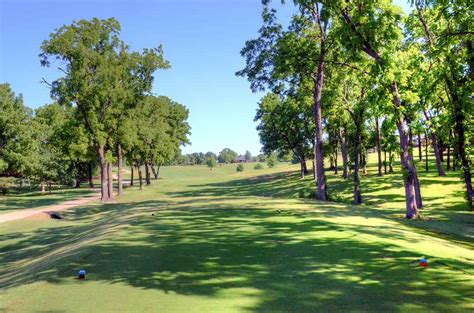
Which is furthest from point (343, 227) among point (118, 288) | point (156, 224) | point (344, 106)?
point (344, 106)

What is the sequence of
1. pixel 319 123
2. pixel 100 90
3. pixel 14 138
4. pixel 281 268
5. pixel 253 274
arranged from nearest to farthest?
pixel 253 274
pixel 281 268
pixel 319 123
pixel 100 90
pixel 14 138

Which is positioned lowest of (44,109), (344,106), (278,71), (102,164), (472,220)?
(472,220)

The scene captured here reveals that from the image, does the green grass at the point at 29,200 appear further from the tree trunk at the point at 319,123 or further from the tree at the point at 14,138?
the tree trunk at the point at 319,123

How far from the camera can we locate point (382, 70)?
19.6 m

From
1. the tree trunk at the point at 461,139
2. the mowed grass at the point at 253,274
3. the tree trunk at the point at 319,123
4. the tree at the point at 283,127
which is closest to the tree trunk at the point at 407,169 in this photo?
the tree trunk at the point at 461,139

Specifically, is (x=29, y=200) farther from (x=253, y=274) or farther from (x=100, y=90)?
(x=253, y=274)

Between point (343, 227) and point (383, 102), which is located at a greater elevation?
point (383, 102)

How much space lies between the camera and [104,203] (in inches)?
1636

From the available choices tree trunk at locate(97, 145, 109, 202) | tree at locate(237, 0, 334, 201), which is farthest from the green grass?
tree at locate(237, 0, 334, 201)

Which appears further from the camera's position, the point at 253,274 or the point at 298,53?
the point at 298,53

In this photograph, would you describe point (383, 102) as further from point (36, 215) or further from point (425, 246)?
point (36, 215)

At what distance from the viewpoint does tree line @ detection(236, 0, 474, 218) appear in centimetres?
1947

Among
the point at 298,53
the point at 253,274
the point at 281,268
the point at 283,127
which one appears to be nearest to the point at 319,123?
the point at 298,53

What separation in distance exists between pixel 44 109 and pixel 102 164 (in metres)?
53.3
